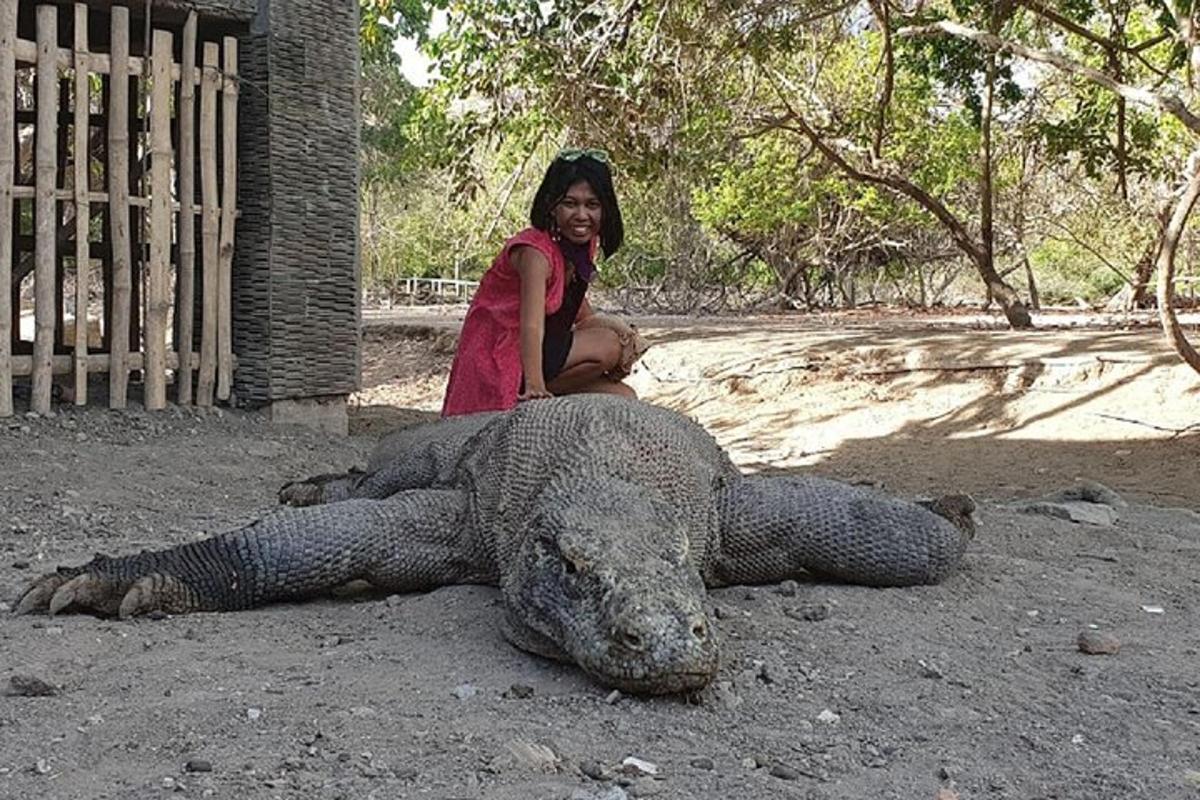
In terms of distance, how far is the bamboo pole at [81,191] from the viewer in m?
6.17

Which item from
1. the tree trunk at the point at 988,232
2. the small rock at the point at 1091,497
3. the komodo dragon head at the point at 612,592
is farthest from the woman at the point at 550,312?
the tree trunk at the point at 988,232

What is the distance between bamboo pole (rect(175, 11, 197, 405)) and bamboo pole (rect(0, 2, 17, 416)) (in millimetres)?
825

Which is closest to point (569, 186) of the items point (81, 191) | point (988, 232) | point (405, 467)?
point (405, 467)

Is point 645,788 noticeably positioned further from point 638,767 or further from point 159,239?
point 159,239

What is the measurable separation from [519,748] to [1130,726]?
1.15 meters

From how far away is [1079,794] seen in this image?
2008 mm

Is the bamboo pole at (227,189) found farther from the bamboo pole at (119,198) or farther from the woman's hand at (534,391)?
the woman's hand at (534,391)

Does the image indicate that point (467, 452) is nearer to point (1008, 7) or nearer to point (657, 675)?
point (657, 675)

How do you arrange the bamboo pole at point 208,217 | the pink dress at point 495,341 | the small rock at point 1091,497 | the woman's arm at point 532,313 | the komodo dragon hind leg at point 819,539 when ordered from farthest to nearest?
1. the bamboo pole at point 208,217
2. the small rock at point 1091,497
3. the pink dress at point 495,341
4. the woman's arm at point 532,313
5. the komodo dragon hind leg at point 819,539

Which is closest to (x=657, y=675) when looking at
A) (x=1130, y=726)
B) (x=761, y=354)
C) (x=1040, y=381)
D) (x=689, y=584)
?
(x=689, y=584)

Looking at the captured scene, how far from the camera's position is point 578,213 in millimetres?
4652

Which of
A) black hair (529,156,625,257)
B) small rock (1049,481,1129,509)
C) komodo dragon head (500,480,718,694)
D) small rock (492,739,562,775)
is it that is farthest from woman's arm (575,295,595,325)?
small rock (492,739,562,775)

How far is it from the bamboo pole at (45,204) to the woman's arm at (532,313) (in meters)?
2.81

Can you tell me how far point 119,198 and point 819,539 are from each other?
4.47 m
